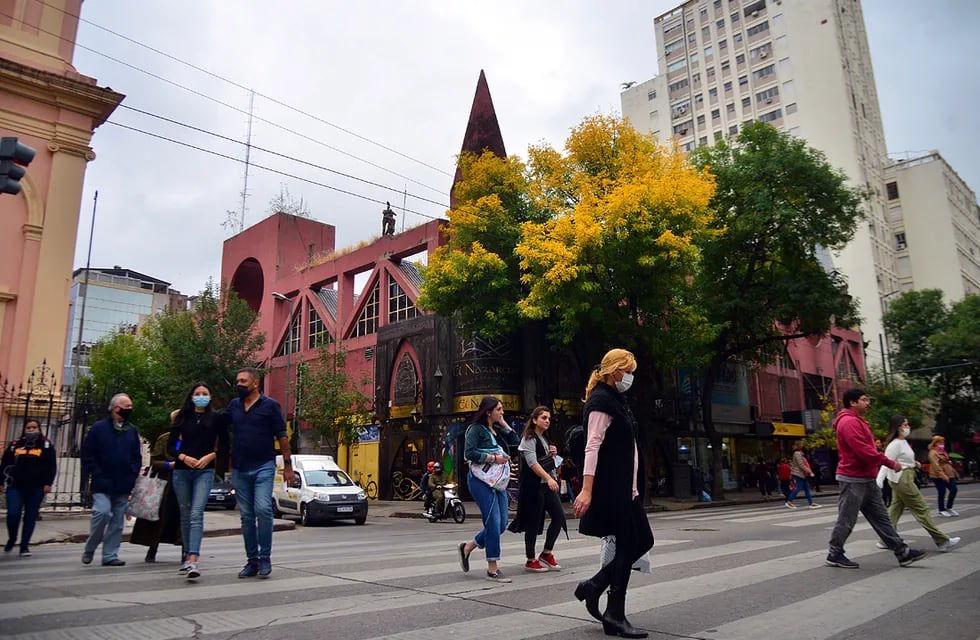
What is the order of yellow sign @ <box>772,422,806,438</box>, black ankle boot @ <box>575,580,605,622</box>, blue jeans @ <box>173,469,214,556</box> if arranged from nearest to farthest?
black ankle boot @ <box>575,580,605,622</box> < blue jeans @ <box>173,469,214,556</box> < yellow sign @ <box>772,422,806,438</box>

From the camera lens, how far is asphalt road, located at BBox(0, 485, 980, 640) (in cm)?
418

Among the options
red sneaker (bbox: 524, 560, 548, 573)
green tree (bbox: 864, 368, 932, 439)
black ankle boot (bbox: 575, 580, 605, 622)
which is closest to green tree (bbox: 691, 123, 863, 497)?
green tree (bbox: 864, 368, 932, 439)

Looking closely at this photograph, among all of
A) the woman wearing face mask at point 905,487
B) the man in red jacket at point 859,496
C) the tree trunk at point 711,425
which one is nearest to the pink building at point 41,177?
the man in red jacket at point 859,496

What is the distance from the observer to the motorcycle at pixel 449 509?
61.6 feet

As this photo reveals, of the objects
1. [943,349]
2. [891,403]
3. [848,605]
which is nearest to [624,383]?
[848,605]

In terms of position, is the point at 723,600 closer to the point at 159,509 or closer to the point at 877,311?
the point at 159,509

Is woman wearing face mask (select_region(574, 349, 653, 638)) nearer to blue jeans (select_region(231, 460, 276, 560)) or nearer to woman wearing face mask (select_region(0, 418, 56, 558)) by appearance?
blue jeans (select_region(231, 460, 276, 560))

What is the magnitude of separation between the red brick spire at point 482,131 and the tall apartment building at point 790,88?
36.2 m

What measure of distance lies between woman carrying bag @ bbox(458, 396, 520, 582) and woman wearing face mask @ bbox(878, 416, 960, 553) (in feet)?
15.5

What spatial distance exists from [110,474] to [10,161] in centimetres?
381

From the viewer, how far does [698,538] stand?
34.3 ft

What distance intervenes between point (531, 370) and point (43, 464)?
18.2 m

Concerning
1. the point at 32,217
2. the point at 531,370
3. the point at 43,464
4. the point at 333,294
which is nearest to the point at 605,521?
the point at 43,464

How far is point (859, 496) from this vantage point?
687 cm
